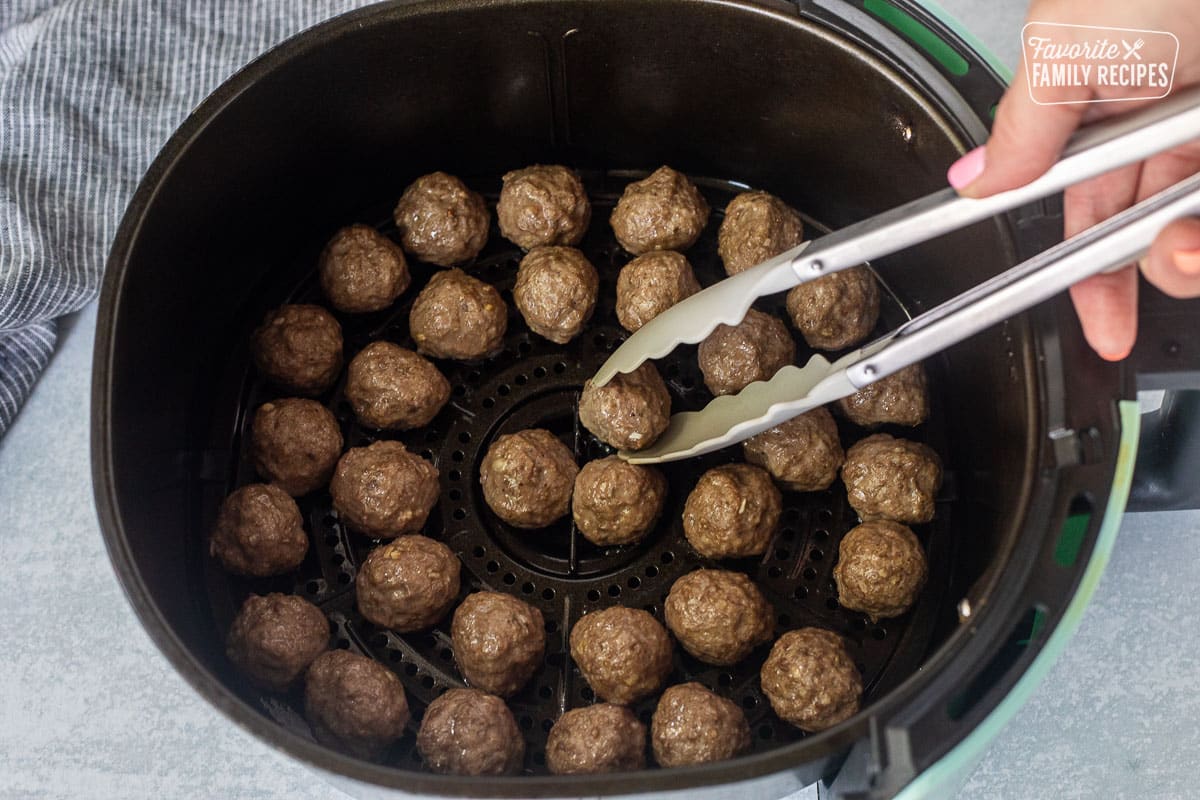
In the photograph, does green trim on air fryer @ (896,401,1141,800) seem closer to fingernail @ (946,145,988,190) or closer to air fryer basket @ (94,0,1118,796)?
air fryer basket @ (94,0,1118,796)

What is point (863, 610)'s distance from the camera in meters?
1.46

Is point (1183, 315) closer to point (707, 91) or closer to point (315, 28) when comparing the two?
point (707, 91)

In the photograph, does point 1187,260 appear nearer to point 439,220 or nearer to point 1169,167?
point 1169,167

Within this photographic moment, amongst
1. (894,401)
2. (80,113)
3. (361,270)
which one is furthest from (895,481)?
(80,113)

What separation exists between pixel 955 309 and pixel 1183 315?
1.05 ft

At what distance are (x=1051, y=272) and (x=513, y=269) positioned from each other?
3.01 ft

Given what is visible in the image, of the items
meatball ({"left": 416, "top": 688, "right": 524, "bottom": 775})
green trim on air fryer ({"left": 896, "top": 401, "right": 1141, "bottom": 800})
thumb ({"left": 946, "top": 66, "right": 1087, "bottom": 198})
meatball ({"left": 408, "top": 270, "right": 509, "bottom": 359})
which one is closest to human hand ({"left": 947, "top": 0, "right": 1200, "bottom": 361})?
thumb ({"left": 946, "top": 66, "right": 1087, "bottom": 198})

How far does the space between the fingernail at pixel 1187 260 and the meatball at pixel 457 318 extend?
36.4 inches

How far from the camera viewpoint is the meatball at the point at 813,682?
1338 mm

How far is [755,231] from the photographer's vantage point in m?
1.57

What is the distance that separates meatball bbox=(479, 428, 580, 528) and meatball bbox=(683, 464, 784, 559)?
19 cm

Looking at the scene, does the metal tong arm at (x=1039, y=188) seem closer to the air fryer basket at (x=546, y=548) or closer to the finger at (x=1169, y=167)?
the finger at (x=1169, y=167)

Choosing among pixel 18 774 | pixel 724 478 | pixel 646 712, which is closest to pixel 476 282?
pixel 724 478

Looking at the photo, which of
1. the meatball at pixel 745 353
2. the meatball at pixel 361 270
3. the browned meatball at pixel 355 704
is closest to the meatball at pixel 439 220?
the meatball at pixel 361 270
